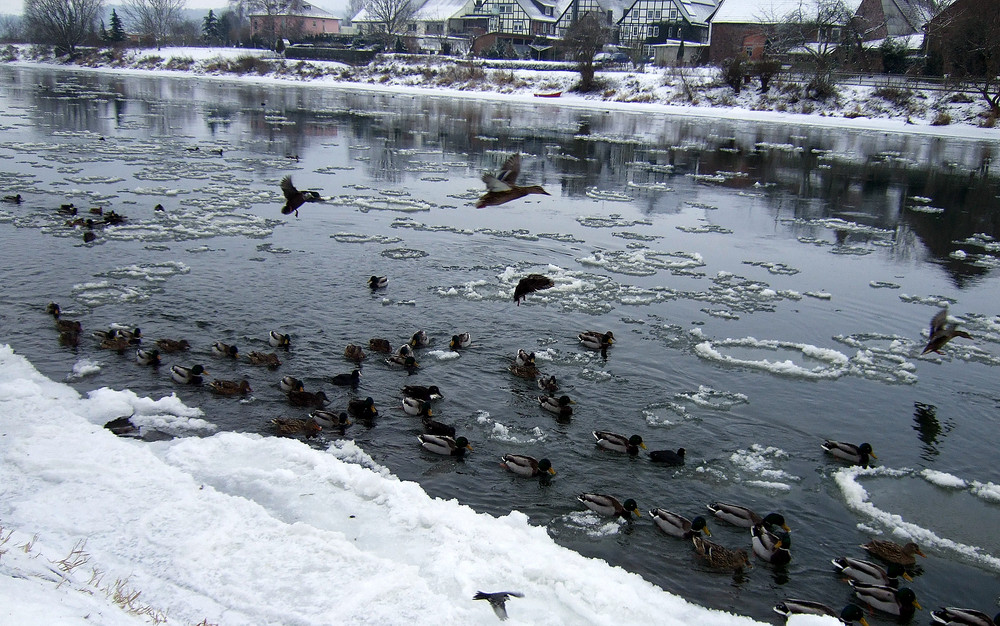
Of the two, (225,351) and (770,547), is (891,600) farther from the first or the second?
(225,351)

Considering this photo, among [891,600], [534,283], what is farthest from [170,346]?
[891,600]

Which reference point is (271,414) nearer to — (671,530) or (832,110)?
(671,530)

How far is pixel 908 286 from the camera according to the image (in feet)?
48.6

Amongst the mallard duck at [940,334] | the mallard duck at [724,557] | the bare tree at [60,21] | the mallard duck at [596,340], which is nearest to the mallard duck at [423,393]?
the mallard duck at [596,340]

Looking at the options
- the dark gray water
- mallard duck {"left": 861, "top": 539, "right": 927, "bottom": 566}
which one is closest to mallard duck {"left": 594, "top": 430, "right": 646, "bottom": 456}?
the dark gray water

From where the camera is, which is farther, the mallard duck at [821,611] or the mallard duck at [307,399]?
the mallard duck at [307,399]

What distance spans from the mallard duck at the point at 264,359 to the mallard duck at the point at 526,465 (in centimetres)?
388

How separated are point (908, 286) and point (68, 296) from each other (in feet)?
50.5

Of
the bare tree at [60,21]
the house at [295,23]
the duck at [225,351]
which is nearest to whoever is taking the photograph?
the duck at [225,351]

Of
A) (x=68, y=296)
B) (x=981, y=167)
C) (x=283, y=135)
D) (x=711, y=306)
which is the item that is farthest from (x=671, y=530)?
(x=981, y=167)

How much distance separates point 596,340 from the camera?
11109 millimetres

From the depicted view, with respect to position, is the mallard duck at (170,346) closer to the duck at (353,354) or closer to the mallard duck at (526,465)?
the duck at (353,354)

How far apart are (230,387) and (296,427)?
4.57 feet

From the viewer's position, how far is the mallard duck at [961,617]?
5.98m
